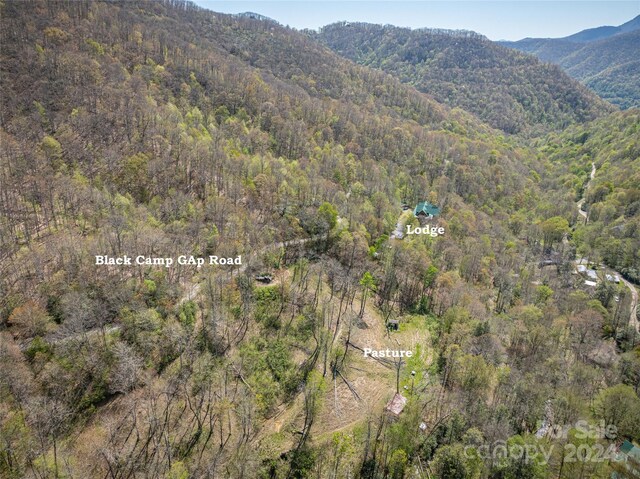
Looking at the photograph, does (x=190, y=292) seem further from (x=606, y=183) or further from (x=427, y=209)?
(x=606, y=183)

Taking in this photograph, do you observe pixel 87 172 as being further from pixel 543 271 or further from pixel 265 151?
pixel 543 271

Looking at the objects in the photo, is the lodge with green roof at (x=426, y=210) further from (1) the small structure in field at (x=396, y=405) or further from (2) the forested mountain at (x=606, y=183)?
Answer: (1) the small structure in field at (x=396, y=405)

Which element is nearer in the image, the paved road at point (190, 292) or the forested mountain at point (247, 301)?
the forested mountain at point (247, 301)

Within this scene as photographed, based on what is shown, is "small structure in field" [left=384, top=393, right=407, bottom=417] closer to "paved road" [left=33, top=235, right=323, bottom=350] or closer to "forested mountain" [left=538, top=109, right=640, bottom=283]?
"paved road" [left=33, top=235, right=323, bottom=350]

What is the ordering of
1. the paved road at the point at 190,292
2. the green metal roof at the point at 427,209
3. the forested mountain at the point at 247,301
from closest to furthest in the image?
the forested mountain at the point at 247,301 → the paved road at the point at 190,292 → the green metal roof at the point at 427,209

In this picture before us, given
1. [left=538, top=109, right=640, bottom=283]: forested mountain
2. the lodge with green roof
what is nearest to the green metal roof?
the lodge with green roof

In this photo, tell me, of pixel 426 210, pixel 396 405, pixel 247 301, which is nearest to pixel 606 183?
pixel 426 210

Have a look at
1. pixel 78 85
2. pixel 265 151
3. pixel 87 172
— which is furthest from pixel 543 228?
pixel 78 85

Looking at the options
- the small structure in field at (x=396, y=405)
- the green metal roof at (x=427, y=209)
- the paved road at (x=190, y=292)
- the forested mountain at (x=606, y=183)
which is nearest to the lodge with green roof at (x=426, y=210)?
the green metal roof at (x=427, y=209)
